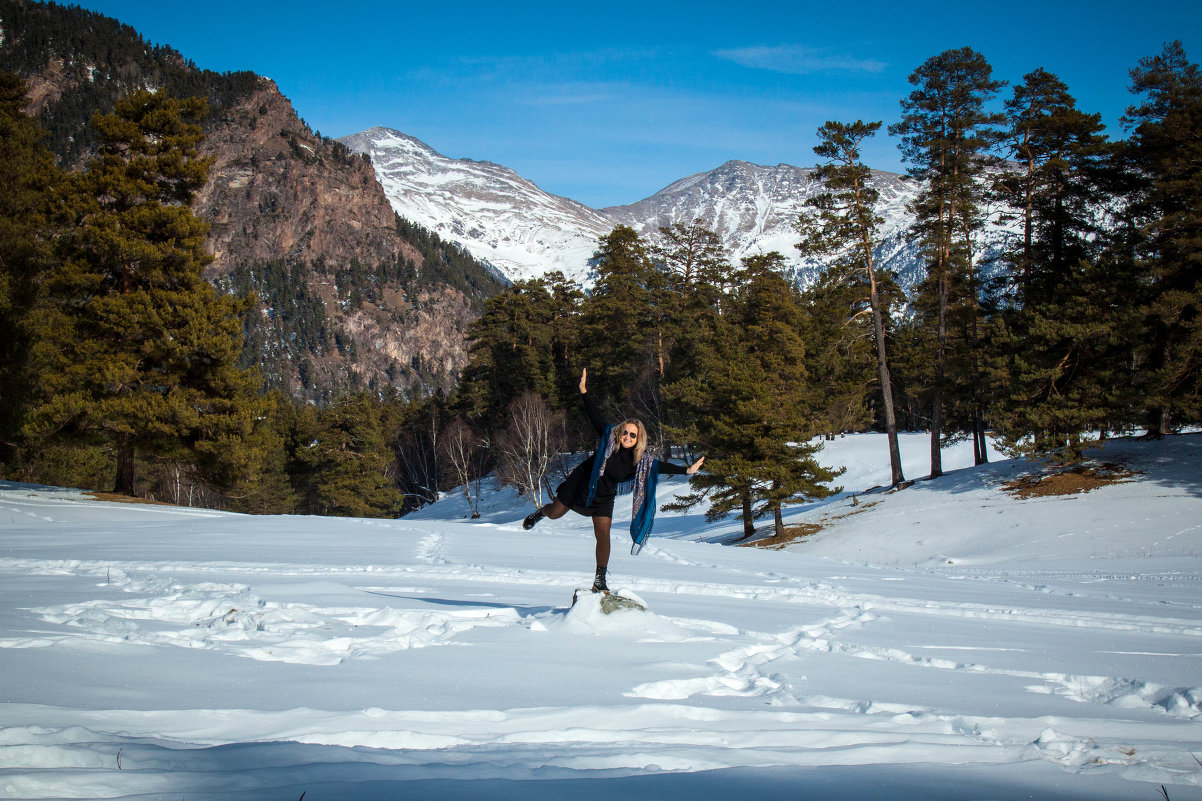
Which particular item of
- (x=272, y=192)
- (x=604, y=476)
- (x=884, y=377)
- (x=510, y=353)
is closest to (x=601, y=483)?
(x=604, y=476)

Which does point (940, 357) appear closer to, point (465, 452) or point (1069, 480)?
point (1069, 480)

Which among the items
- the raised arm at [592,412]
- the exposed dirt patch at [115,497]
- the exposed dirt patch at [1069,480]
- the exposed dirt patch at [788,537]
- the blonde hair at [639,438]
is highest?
the raised arm at [592,412]

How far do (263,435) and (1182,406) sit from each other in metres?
24.1

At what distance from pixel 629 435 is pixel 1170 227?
19.9 metres

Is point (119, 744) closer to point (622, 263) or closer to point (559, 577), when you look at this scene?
point (559, 577)

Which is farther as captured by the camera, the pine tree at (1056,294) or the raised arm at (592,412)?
the pine tree at (1056,294)

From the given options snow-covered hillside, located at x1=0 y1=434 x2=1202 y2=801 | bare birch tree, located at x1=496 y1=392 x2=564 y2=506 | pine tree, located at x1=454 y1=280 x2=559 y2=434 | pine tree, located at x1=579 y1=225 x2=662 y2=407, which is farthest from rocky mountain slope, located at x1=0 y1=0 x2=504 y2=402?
snow-covered hillside, located at x1=0 y1=434 x2=1202 y2=801

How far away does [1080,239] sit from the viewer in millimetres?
21297

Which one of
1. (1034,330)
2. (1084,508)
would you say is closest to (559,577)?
(1084,508)

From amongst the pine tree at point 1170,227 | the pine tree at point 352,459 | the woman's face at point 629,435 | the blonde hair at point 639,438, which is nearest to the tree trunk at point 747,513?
the pine tree at point 1170,227

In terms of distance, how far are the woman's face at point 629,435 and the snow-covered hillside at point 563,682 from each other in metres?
1.27

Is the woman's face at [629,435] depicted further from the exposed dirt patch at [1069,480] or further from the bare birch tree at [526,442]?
the bare birch tree at [526,442]

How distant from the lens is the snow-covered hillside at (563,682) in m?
2.58

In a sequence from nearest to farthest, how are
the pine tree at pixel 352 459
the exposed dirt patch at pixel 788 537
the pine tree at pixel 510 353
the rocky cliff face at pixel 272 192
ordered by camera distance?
the exposed dirt patch at pixel 788 537 → the pine tree at pixel 352 459 → the pine tree at pixel 510 353 → the rocky cliff face at pixel 272 192
